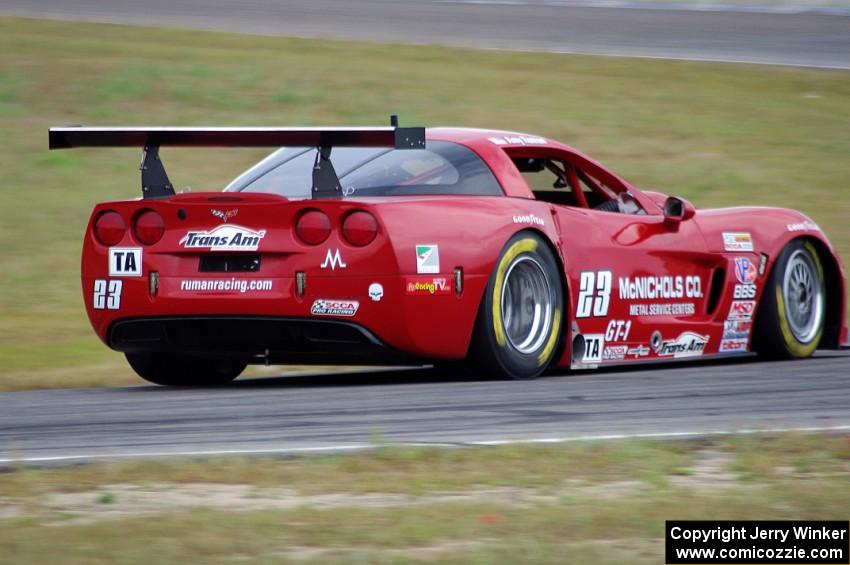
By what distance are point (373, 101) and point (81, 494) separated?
48.6ft

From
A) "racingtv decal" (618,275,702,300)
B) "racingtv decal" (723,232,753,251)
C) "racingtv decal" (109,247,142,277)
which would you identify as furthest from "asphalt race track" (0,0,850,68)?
"racingtv decal" (109,247,142,277)

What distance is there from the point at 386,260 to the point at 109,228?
136 centimetres

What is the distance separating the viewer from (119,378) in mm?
8539

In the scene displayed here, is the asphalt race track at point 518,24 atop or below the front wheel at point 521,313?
atop

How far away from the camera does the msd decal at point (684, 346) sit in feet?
27.0

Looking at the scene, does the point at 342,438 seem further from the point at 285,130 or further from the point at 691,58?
the point at 691,58

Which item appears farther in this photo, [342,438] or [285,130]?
[285,130]

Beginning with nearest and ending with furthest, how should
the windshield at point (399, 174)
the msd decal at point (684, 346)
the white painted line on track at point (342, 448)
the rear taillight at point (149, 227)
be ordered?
the white painted line on track at point (342, 448), the rear taillight at point (149, 227), the windshield at point (399, 174), the msd decal at point (684, 346)

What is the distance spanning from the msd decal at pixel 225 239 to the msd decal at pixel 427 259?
68 cm

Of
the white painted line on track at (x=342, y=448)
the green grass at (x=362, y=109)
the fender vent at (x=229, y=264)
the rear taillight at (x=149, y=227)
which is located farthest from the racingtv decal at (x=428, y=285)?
Result: the green grass at (x=362, y=109)

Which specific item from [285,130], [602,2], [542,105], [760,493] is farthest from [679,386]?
[602,2]

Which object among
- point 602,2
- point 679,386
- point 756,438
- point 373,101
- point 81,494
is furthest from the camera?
point 602,2

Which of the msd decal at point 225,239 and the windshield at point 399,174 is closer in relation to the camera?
the msd decal at point 225,239

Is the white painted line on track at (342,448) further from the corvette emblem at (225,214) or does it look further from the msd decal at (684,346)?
the msd decal at (684,346)
